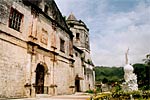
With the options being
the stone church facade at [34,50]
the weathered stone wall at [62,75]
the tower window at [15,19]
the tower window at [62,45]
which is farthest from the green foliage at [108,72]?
the tower window at [15,19]

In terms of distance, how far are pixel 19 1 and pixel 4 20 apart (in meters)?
2.43

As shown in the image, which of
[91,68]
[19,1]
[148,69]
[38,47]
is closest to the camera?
[19,1]

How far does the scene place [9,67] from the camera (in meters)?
12.2

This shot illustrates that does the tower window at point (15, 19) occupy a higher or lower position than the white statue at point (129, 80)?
higher

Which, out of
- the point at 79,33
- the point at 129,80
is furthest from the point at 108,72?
the point at 129,80

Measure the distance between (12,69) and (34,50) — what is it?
2.86m

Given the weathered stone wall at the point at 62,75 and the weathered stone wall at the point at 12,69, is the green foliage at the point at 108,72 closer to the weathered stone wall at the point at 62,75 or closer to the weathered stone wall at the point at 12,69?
the weathered stone wall at the point at 62,75

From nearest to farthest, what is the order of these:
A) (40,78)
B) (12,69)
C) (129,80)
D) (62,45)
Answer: (12,69) → (129,80) → (40,78) → (62,45)

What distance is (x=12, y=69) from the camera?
41.1ft

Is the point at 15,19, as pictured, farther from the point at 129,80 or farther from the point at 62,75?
the point at 129,80

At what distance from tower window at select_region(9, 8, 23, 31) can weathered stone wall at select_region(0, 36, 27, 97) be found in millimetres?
1446

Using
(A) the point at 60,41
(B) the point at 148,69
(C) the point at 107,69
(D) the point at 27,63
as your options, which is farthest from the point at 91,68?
(C) the point at 107,69

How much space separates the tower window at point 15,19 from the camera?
1304 cm

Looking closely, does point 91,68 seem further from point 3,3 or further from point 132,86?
point 3,3
